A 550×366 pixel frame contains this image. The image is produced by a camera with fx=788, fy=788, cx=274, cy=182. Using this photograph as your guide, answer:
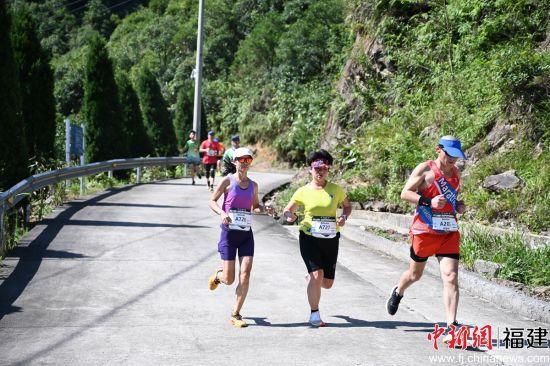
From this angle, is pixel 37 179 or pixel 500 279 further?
pixel 37 179

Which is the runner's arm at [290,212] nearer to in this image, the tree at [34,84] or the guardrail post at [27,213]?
the guardrail post at [27,213]

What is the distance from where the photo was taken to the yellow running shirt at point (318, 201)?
25.6ft

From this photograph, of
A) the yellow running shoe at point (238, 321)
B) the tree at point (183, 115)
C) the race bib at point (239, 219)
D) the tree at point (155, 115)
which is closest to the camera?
the yellow running shoe at point (238, 321)

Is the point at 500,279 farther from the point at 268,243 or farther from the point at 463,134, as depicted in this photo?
the point at 463,134

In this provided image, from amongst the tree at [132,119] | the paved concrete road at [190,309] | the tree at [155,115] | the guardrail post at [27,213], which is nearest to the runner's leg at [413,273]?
the paved concrete road at [190,309]

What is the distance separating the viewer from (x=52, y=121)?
2116 cm

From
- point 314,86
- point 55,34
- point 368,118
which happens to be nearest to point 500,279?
point 368,118

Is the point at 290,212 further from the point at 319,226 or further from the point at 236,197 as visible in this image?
Result: the point at 236,197

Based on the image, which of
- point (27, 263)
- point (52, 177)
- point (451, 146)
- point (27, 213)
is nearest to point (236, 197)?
point (451, 146)

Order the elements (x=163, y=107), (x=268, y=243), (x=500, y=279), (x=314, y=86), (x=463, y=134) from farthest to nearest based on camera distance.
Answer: (x=314, y=86) < (x=163, y=107) < (x=463, y=134) < (x=268, y=243) < (x=500, y=279)

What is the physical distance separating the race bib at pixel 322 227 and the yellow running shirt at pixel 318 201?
33mm

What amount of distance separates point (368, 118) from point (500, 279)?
13.6 meters

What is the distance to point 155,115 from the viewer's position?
38.1 m

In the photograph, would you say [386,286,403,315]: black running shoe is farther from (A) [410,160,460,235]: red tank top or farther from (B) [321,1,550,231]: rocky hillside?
(B) [321,1,550,231]: rocky hillside
